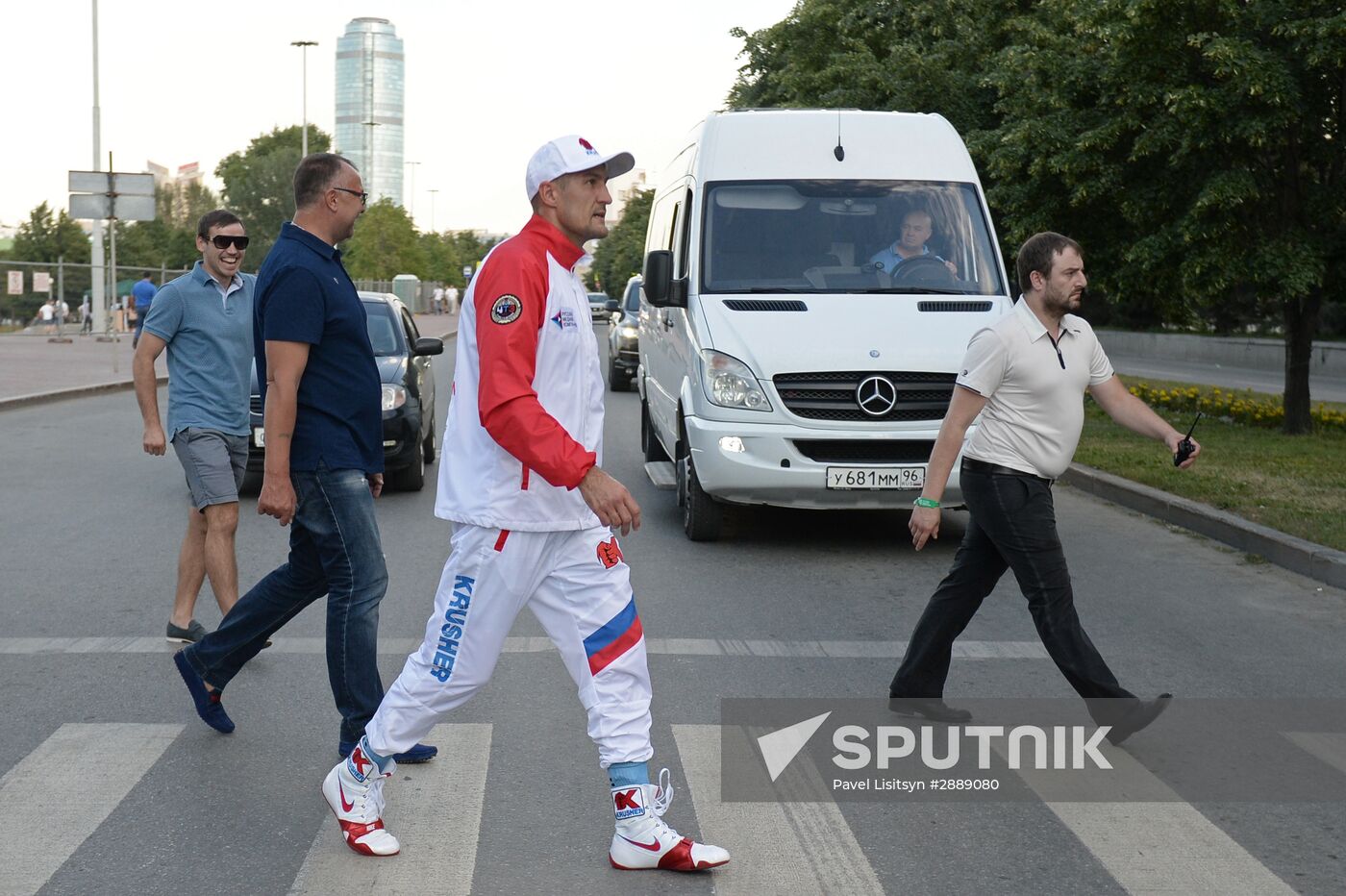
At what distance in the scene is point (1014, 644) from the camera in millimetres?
6703

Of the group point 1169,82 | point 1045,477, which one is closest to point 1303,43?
point 1169,82

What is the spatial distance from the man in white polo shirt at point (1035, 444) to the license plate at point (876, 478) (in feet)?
11.7

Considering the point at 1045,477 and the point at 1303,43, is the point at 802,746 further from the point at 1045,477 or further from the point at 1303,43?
the point at 1303,43

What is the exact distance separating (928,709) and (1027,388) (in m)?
1.19

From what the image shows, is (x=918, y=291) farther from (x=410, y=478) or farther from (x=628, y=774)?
(x=628, y=774)

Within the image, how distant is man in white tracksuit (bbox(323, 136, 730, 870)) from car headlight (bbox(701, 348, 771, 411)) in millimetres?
4955

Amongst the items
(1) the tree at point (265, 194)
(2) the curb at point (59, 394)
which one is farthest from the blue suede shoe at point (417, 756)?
(1) the tree at point (265, 194)

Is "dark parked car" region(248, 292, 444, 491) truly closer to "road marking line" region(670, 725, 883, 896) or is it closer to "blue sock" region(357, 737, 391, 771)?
"road marking line" region(670, 725, 883, 896)

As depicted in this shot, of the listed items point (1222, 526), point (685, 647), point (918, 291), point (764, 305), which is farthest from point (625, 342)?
point (685, 647)

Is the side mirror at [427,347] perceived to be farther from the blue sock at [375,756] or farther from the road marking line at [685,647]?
the blue sock at [375,756]

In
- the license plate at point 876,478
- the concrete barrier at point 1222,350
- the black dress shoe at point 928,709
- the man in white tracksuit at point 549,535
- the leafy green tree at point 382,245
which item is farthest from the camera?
the leafy green tree at point 382,245

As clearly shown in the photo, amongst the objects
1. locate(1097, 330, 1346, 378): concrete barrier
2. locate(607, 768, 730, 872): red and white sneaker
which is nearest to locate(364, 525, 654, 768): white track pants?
locate(607, 768, 730, 872): red and white sneaker

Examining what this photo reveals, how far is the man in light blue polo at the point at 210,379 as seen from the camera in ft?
20.1

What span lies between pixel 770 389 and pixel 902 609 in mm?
1798
